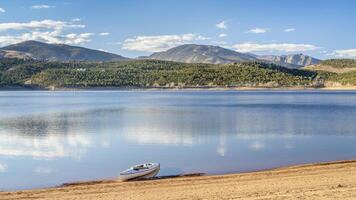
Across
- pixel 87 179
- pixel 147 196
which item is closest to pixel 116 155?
pixel 87 179

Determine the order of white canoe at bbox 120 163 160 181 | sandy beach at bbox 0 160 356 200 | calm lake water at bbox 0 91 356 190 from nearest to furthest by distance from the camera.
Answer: sandy beach at bbox 0 160 356 200
white canoe at bbox 120 163 160 181
calm lake water at bbox 0 91 356 190

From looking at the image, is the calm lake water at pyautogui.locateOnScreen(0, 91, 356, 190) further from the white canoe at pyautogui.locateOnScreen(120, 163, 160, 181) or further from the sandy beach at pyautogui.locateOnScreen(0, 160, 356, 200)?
the sandy beach at pyautogui.locateOnScreen(0, 160, 356, 200)

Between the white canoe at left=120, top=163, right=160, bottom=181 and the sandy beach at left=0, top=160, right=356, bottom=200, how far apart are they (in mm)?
626

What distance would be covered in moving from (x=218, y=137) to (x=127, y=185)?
2086 centimetres

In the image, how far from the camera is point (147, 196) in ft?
62.7

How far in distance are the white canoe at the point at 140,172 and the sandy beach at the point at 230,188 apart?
2.06 ft

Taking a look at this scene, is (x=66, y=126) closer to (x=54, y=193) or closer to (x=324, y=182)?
(x=54, y=193)

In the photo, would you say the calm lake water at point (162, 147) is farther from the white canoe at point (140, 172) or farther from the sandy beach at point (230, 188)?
the sandy beach at point (230, 188)

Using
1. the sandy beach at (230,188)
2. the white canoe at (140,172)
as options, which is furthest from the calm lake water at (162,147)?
the sandy beach at (230,188)

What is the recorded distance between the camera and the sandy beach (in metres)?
18.1

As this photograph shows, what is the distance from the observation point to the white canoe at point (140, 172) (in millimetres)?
24203

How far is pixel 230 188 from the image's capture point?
1992 cm

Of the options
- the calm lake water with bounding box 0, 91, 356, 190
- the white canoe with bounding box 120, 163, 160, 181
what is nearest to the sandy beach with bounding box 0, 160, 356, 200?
the white canoe with bounding box 120, 163, 160, 181

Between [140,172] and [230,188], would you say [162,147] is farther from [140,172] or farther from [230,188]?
[230,188]
